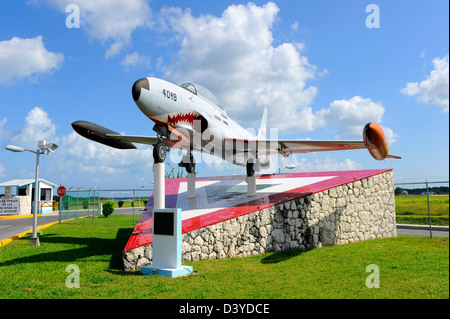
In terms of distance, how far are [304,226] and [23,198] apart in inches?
1240

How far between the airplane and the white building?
24776mm

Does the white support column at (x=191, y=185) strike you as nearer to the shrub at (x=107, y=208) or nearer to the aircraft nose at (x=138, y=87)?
the aircraft nose at (x=138, y=87)

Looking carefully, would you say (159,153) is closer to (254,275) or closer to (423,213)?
(254,275)

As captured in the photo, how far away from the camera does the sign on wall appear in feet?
98.8

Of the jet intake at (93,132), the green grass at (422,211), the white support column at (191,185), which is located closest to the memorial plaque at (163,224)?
the jet intake at (93,132)

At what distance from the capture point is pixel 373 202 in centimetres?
1406

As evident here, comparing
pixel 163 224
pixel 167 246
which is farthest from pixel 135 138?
pixel 167 246

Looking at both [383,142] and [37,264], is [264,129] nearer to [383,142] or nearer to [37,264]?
[383,142]

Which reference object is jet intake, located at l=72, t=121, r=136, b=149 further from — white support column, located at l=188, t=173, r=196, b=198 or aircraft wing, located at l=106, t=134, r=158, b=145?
white support column, located at l=188, t=173, r=196, b=198

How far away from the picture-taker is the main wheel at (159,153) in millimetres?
8984

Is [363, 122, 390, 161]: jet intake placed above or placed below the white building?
above

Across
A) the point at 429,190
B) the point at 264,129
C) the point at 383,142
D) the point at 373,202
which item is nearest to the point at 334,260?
the point at 383,142

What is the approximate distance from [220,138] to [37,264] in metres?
7.14

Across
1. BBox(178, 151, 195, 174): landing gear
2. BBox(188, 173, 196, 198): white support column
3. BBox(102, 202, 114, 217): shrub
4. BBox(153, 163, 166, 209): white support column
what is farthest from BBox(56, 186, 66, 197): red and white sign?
BBox(153, 163, 166, 209): white support column
